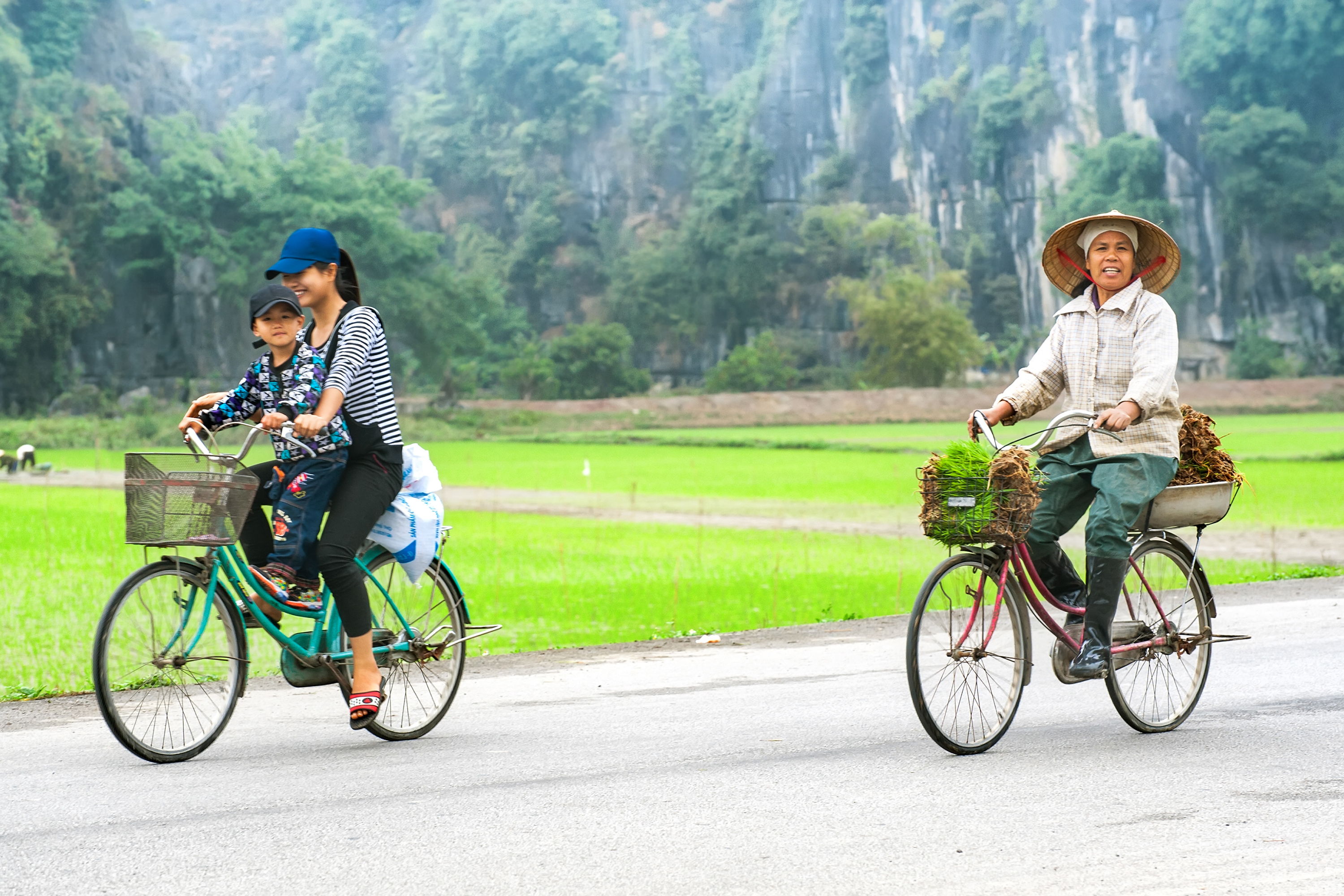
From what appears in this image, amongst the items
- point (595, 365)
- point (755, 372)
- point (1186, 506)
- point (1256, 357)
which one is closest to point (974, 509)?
point (1186, 506)

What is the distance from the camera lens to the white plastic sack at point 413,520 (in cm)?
634

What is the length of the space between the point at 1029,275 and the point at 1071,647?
85.3 meters

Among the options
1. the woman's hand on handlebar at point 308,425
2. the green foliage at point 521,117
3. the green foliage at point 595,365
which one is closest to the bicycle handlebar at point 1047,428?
the woman's hand on handlebar at point 308,425

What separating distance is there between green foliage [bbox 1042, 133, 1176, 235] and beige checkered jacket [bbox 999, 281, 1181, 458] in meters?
81.9

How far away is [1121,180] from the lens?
85938 millimetres

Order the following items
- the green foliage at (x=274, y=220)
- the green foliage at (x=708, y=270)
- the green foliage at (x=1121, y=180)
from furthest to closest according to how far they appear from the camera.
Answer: the green foliage at (x=708, y=270), the green foliage at (x=1121, y=180), the green foliage at (x=274, y=220)

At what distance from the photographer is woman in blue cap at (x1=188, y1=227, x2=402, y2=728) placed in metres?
A: 6.03

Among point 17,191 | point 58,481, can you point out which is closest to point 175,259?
point 17,191

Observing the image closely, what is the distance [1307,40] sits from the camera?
3374 inches

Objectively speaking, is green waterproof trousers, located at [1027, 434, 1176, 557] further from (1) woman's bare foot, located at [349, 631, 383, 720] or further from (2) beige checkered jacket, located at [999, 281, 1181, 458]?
(1) woman's bare foot, located at [349, 631, 383, 720]

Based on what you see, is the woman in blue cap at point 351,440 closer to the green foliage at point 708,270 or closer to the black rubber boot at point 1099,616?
the black rubber boot at point 1099,616

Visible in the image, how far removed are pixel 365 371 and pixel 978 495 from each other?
2.45 m

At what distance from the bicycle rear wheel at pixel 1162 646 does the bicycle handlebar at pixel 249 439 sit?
336cm

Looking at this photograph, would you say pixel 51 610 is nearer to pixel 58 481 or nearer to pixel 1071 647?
pixel 1071 647
